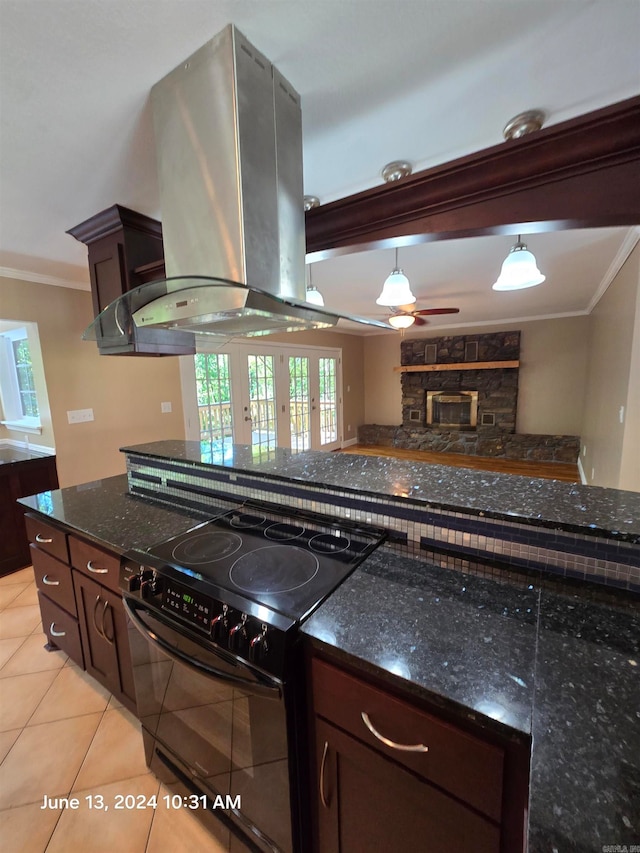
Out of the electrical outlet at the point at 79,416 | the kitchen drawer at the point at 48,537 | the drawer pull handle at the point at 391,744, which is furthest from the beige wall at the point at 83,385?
the drawer pull handle at the point at 391,744

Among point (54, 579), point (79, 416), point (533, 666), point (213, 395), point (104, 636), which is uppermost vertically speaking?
point (213, 395)

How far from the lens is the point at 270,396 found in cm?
513

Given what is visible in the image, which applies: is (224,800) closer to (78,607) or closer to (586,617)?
(78,607)

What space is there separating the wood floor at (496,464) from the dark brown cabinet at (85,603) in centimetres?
339

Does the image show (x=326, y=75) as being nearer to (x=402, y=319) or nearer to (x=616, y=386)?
(x=402, y=319)

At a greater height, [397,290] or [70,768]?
[397,290]

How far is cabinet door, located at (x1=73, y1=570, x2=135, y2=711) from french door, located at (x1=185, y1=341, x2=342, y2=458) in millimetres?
1951

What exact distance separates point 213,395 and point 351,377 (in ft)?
10.4

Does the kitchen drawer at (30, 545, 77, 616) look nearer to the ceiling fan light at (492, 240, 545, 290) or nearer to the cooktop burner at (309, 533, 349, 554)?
the cooktop burner at (309, 533, 349, 554)

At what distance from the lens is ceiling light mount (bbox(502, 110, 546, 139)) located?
49.1 inches

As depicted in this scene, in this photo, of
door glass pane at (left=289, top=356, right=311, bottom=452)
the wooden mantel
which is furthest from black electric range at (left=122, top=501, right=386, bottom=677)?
the wooden mantel

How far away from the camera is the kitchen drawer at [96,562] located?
136 cm

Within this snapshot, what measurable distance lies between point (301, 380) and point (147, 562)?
4.70 metres

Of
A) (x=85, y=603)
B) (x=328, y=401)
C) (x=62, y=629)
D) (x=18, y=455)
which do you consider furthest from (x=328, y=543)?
(x=328, y=401)
